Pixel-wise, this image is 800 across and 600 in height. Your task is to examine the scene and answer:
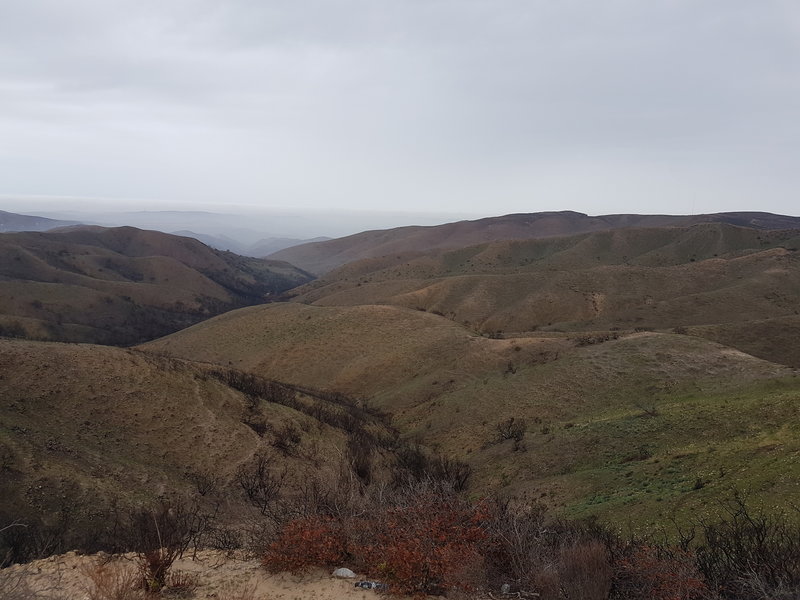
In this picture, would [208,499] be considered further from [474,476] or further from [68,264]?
[68,264]

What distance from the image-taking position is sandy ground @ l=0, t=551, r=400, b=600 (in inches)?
267

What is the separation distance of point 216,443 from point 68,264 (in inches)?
3894

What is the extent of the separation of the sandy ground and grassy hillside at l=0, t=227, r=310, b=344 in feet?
185

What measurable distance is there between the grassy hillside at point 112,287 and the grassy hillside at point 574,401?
28.6m

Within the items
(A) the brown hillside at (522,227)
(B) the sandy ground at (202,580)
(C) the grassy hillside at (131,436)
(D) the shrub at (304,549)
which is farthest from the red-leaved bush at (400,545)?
(A) the brown hillside at (522,227)

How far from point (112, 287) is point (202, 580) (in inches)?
3541

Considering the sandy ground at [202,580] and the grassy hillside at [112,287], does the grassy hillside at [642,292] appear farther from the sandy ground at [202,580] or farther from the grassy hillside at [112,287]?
the sandy ground at [202,580]

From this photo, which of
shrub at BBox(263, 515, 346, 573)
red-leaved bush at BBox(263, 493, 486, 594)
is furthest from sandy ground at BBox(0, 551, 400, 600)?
red-leaved bush at BBox(263, 493, 486, 594)

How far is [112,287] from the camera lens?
81688mm

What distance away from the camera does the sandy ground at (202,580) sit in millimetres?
6770

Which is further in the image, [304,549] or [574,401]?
[574,401]

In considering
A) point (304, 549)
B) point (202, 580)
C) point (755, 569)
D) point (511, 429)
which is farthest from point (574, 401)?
point (202, 580)

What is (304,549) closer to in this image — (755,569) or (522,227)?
(755,569)

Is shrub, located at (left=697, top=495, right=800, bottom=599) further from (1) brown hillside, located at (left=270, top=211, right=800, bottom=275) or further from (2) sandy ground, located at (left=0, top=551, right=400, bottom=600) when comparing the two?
(1) brown hillside, located at (left=270, top=211, right=800, bottom=275)
